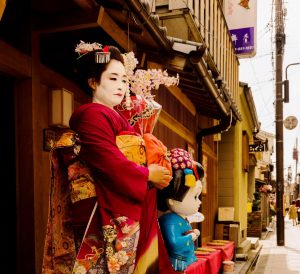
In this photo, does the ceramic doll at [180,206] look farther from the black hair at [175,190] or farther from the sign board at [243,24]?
the sign board at [243,24]

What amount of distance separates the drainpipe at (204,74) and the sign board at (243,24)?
382 centimetres

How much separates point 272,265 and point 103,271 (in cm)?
1207

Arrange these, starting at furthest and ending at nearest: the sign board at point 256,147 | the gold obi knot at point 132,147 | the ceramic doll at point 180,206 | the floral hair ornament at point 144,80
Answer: the sign board at point 256,147
the ceramic doll at point 180,206
the floral hair ornament at point 144,80
the gold obi knot at point 132,147

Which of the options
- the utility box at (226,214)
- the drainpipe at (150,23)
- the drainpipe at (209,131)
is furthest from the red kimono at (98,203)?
the utility box at (226,214)

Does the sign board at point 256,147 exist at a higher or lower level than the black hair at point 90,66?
lower

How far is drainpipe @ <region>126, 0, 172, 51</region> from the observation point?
4.08 m

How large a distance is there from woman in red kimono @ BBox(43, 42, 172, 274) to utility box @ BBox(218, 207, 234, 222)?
10.6 metres

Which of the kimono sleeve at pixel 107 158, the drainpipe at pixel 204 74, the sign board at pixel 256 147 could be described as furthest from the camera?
the sign board at pixel 256 147

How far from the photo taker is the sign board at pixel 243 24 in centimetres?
1223

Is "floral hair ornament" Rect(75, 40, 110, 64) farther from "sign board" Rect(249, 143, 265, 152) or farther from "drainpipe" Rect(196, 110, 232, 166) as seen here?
"sign board" Rect(249, 143, 265, 152)

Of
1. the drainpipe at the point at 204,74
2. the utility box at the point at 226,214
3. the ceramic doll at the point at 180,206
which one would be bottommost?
the utility box at the point at 226,214

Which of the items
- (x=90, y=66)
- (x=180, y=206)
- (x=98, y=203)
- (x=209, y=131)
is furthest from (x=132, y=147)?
(x=209, y=131)

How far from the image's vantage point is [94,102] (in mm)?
3086

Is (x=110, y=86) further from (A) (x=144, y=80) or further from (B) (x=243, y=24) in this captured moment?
(B) (x=243, y=24)
